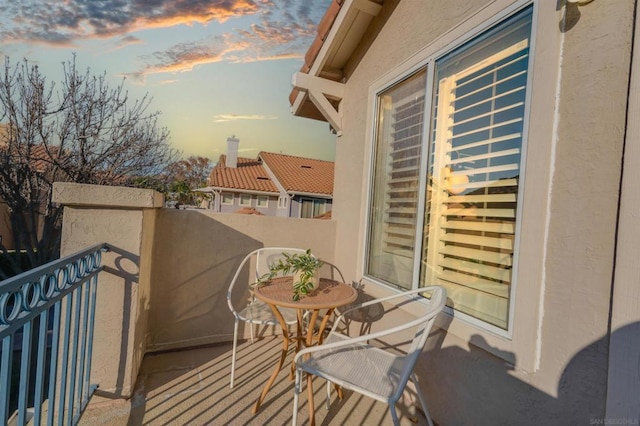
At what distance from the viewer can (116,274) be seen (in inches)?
75.4

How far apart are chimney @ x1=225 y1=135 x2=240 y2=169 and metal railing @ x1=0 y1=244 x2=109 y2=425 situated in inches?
674

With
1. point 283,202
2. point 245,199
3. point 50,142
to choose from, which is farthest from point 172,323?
point 245,199

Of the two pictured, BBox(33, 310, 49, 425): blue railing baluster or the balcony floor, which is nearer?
BBox(33, 310, 49, 425): blue railing baluster

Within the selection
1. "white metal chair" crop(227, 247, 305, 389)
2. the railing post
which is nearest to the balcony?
the railing post

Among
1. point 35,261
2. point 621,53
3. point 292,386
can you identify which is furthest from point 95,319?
point 35,261

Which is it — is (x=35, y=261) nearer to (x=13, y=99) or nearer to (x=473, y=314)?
(x=13, y=99)

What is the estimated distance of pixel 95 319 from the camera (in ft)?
6.22

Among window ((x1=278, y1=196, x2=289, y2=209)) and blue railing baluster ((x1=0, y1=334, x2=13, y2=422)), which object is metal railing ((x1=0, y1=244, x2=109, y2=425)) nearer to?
blue railing baluster ((x1=0, y1=334, x2=13, y2=422))

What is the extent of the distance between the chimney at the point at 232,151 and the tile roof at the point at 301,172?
1.62 m

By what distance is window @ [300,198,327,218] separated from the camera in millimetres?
16328

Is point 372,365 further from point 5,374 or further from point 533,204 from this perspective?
point 5,374

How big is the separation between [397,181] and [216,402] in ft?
6.90

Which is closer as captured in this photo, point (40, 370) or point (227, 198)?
point (40, 370)

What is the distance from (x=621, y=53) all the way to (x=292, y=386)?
261 cm
